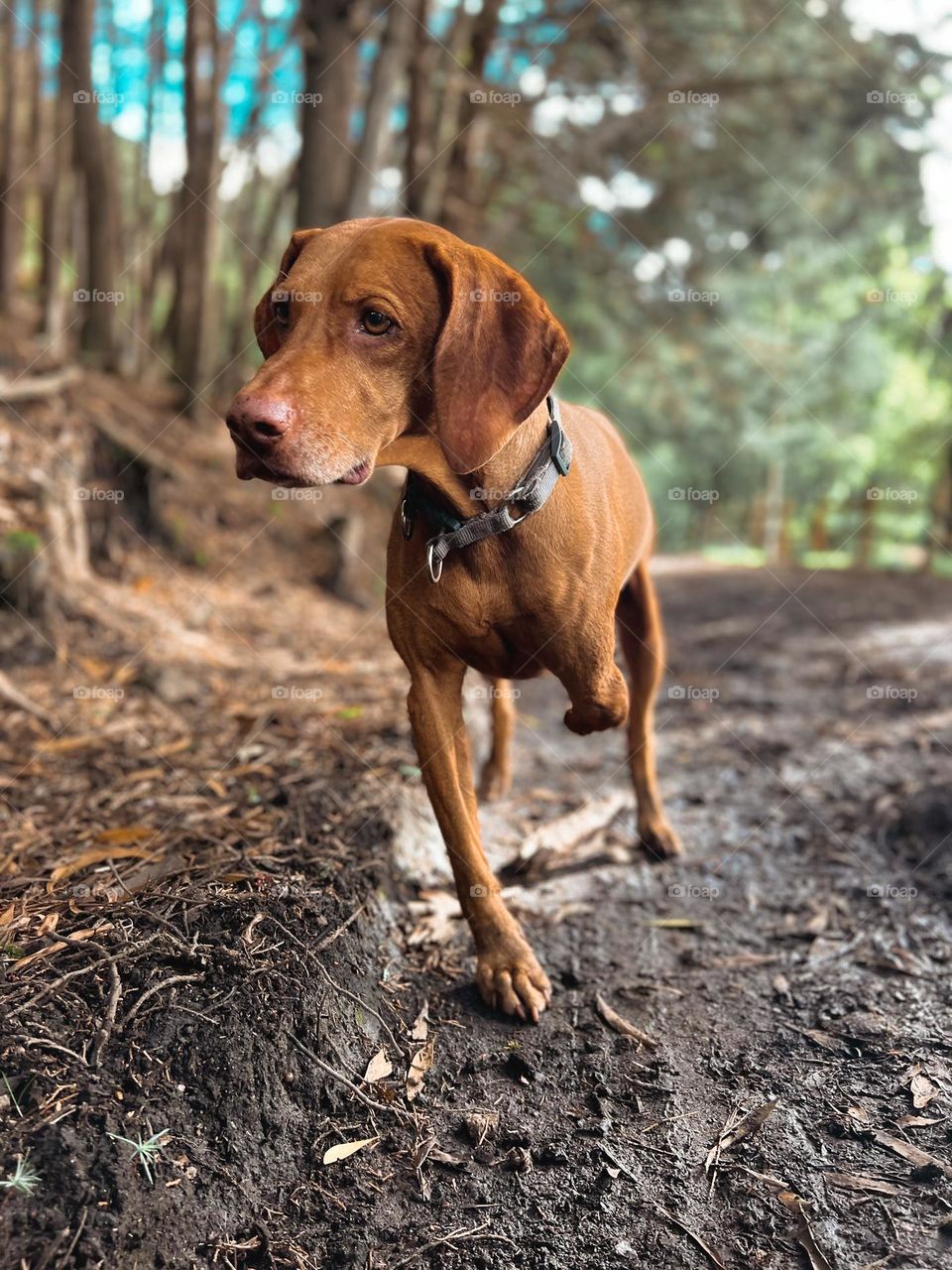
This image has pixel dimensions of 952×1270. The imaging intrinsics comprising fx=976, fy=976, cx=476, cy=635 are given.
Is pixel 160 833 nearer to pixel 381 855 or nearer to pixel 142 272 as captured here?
pixel 381 855

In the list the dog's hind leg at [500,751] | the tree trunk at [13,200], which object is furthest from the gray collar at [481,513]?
the tree trunk at [13,200]

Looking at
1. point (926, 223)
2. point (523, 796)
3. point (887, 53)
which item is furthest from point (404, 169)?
point (523, 796)

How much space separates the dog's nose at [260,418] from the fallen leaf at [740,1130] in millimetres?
1988

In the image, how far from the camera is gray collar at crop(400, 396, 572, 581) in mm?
2703

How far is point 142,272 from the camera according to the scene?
14539 mm

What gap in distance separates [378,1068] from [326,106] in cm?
782

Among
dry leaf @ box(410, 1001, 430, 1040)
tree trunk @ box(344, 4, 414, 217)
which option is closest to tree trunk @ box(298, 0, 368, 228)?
tree trunk @ box(344, 4, 414, 217)

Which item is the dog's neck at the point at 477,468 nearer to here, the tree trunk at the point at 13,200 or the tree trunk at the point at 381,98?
the tree trunk at the point at 381,98

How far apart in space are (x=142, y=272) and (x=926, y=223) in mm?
10863

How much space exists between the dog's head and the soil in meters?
1.32

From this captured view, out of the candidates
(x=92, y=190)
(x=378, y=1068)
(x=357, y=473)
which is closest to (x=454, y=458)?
(x=357, y=473)

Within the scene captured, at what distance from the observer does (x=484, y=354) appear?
8.11 ft

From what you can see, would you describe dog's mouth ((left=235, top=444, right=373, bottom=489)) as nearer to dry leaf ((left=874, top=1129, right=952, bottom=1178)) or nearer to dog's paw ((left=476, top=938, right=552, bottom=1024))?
dog's paw ((left=476, top=938, right=552, bottom=1024))

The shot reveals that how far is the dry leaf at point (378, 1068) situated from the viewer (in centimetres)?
254
